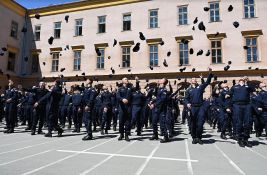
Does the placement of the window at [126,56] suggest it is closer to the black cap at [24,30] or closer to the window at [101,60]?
the window at [101,60]

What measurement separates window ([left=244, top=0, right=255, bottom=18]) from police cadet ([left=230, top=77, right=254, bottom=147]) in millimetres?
17357

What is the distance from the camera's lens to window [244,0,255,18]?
22469 millimetres

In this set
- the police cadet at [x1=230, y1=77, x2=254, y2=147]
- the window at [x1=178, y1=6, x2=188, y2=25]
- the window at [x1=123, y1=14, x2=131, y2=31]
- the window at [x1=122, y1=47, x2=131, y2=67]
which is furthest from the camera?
the window at [x1=123, y1=14, x2=131, y2=31]

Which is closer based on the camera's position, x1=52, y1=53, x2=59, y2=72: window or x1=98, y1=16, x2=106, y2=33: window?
x1=98, y1=16, x2=106, y2=33: window

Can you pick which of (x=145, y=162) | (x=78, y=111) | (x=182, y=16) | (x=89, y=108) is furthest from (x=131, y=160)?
(x=182, y=16)

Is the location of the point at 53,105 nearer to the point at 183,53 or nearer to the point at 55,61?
the point at 183,53

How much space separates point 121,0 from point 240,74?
14265 mm

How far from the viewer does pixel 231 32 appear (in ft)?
74.3

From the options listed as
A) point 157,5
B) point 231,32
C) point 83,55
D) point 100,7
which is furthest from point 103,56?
point 231,32

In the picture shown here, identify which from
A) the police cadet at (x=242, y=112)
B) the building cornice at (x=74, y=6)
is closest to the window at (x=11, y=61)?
the building cornice at (x=74, y=6)

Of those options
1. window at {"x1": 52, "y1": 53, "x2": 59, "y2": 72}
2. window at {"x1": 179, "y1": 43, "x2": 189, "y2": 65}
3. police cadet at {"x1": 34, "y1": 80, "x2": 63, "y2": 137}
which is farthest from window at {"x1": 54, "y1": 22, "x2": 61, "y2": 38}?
→ police cadet at {"x1": 34, "y1": 80, "x2": 63, "y2": 137}

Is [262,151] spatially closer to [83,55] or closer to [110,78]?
[110,78]

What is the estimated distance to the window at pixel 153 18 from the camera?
25438 mm

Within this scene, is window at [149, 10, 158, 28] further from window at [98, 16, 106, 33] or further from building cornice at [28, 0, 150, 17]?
window at [98, 16, 106, 33]
